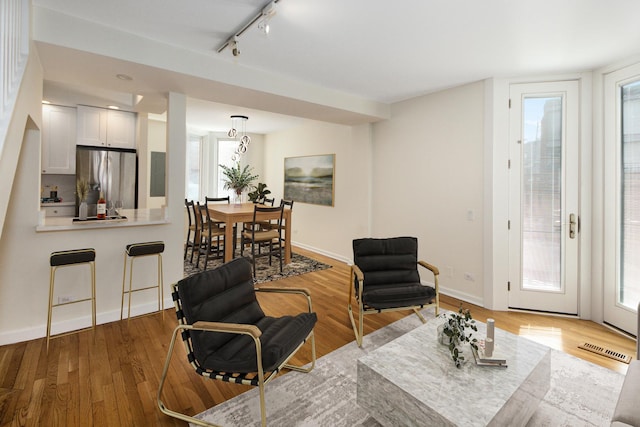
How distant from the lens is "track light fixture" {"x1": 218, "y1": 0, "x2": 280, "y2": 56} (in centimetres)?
218

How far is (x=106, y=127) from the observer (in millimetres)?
4828

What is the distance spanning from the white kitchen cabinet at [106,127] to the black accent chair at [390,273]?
417 cm

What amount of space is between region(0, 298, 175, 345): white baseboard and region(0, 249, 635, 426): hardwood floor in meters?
0.08

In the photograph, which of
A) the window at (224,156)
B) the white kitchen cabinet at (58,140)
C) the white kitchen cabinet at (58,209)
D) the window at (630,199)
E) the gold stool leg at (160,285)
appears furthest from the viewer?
the window at (224,156)

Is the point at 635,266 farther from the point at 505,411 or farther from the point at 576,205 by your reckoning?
the point at 505,411

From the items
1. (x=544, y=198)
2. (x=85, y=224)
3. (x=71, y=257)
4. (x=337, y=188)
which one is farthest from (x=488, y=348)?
(x=337, y=188)

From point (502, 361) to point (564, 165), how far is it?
2.65m

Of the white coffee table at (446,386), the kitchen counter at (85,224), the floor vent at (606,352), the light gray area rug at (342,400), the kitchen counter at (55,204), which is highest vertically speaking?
the kitchen counter at (55,204)

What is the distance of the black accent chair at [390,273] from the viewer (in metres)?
2.85

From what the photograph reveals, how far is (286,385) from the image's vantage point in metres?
2.20

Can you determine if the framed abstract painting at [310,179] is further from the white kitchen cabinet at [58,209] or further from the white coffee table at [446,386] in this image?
the white coffee table at [446,386]

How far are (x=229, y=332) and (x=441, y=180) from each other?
3354 millimetres

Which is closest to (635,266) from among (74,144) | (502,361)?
(502,361)

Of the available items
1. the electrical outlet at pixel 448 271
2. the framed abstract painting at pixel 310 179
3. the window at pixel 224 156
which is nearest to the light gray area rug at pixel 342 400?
the electrical outlet at pixel 448 271
